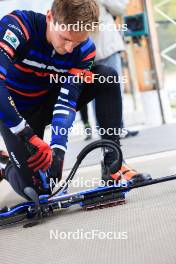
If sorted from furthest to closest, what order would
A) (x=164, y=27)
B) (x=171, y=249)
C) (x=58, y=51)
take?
1. (x=164, y=27)
2. (x=58, y=51)
3. (x=171, y=249)

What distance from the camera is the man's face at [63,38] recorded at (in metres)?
1.60

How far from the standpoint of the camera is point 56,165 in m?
1.75

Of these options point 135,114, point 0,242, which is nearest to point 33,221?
point 0,242

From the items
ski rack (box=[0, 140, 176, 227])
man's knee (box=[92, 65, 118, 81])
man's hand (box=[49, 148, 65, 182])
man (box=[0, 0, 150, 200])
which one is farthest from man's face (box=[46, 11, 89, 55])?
ski rack (box=[0, 140, 176, 227])

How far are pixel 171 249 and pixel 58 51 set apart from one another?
83 centimetres

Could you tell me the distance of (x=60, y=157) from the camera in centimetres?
179

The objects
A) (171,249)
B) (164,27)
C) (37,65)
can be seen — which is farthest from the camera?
(164,27)

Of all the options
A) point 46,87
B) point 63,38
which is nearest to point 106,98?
point 46,87

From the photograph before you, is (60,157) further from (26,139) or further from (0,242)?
(0,242)

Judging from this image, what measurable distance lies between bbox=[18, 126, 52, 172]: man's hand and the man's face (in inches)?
10.7

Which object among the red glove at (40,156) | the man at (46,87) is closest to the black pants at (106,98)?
the man at (46,87)

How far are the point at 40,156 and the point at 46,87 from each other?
42 cm

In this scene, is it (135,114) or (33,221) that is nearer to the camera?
(33,221)

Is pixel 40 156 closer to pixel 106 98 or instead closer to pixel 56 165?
pixel 56 165
